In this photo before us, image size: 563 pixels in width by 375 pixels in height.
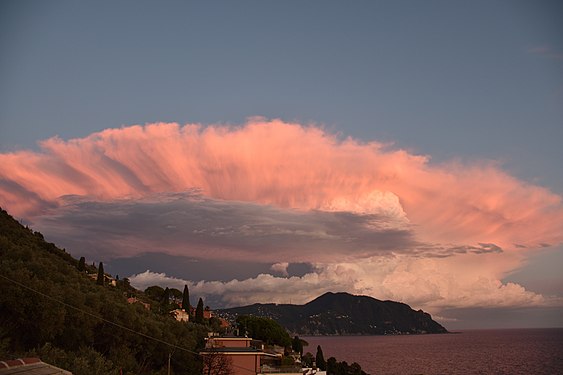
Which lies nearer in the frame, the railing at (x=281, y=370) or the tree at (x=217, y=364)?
the tree at (x=217, y=364)

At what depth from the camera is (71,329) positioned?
3694 centimetres

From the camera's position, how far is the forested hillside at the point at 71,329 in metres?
31.1

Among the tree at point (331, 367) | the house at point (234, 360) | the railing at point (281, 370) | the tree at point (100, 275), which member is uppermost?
the tree at point (100, 275)

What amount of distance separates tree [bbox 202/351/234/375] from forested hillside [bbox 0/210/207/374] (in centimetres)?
215

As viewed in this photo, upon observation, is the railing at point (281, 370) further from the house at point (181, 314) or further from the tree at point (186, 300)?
the tree at point (186, 300)


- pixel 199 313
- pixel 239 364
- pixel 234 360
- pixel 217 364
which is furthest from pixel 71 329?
pixel 199 313

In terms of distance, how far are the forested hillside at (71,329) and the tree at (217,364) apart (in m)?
2.15

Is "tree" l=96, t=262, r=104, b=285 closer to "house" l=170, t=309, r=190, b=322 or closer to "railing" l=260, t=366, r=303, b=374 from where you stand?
"house" l=170, t=309, r=190, b=322

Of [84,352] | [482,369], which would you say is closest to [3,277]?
[84,352]

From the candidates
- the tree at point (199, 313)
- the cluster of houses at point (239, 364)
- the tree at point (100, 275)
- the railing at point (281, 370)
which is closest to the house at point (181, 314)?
the tree at point (199, 313)

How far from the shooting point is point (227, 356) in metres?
47.6

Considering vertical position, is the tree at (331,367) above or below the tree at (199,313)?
below

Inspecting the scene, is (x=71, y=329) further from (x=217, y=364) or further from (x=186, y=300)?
(x=186, y=300)

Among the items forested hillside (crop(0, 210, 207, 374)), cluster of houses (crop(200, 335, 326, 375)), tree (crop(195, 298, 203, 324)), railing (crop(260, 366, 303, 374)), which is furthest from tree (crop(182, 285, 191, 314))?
railing (crop(260, 366, 303, 374))
